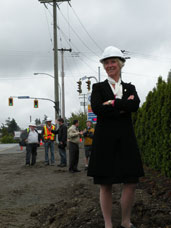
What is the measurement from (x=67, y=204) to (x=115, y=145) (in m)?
2.55

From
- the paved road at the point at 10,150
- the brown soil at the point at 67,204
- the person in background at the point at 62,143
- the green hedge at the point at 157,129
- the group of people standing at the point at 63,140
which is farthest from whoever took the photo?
the paved road at the point at 10,150

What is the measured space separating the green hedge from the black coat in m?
4.71

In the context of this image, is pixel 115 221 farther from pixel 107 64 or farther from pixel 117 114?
pixel 107 64

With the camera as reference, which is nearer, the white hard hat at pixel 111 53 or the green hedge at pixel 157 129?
the white hard hat at pixel 111 53

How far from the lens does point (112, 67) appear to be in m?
3.89

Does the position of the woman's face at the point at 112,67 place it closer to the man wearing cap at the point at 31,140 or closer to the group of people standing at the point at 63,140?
the group of people standing at the point at 63,140

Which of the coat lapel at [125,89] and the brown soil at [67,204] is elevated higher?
the coat lapel at [125,89]

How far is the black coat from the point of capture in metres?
3.62

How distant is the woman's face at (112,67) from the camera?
3883 millimetres

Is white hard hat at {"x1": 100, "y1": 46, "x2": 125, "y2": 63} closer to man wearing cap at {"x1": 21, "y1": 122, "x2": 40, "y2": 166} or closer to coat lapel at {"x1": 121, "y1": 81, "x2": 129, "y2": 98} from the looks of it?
→ coat lapel at {"x1": 121, "y1": 81, "x2": 129, "y2": 98}

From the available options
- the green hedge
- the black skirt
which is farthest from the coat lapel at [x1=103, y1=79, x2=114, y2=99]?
the green hedge

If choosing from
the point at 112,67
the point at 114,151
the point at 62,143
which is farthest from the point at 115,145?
the point at 62,143

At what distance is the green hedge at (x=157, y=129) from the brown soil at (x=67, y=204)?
16.4 inches

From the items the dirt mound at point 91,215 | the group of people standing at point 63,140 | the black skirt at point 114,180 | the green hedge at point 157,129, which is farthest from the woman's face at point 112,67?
the group of people standing at point 63,140
